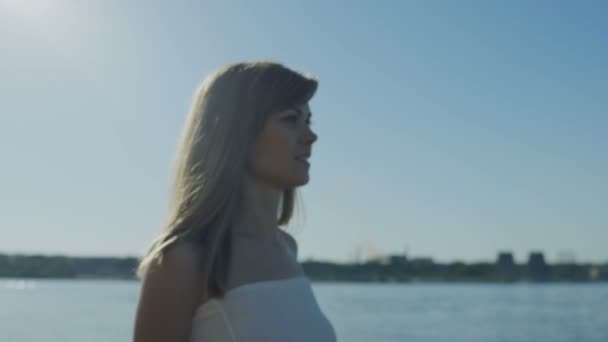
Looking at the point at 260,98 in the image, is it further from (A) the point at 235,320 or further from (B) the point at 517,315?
(B) the point at 517,315

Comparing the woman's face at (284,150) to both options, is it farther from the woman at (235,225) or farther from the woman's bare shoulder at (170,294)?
the woman's bare shoulder at (170,294)

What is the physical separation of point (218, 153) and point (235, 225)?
0.50 ft

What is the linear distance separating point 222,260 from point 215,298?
73mm

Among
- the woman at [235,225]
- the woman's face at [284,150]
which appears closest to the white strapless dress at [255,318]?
the woman at [235,225]

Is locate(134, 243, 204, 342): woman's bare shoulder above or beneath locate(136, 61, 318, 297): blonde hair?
beneath

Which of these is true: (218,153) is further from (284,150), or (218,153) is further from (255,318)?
(255,318)

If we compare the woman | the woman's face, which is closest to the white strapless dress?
the woman

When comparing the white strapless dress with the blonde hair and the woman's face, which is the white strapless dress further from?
the woman's face

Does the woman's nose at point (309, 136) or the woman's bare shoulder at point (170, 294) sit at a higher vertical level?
the woman's nose at point (309, 136)

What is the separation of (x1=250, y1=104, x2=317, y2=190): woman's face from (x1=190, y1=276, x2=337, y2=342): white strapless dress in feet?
0.73

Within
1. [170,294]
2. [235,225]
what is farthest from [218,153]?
[170,294]

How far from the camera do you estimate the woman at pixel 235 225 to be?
1.78 meters

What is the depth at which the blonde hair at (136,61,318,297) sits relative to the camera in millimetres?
1806

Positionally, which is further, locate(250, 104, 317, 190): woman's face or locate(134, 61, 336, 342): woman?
locate(250, 104, 317, 190): woman's face
